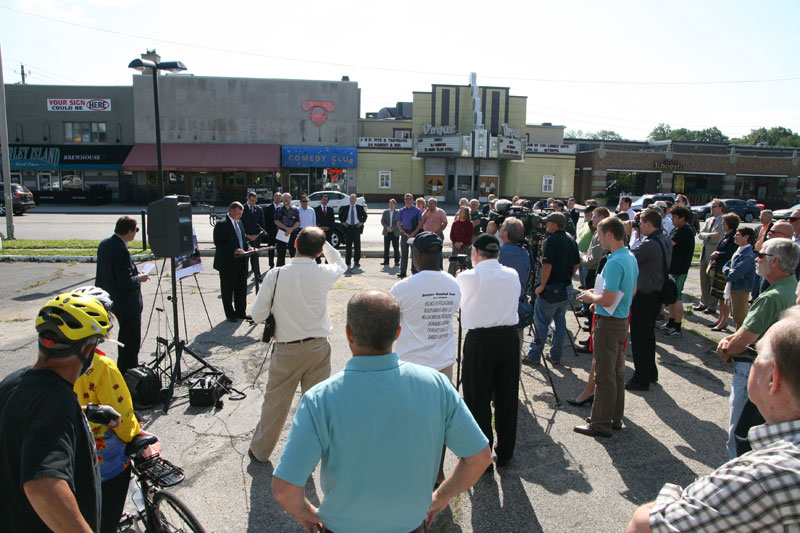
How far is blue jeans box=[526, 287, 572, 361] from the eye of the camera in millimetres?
6766

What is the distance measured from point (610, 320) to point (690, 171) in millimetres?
48899

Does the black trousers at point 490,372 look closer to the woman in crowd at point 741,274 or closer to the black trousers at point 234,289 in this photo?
the woman in crowd at point 741,274

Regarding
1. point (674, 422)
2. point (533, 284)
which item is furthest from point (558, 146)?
point (674, 422)

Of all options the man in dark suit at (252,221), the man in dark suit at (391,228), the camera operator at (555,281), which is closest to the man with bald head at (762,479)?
the camera operator at (555,281)

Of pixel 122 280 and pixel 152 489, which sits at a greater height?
pixel 122 280

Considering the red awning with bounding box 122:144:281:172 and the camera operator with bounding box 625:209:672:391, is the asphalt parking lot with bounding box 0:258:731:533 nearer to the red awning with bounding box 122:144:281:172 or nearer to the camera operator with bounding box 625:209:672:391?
the camera operator with bounding box 625:209:672:391

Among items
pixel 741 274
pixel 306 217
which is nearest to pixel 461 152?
pixel 306 217

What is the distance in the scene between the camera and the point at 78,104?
125 ft

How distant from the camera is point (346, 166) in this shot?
40125 mm

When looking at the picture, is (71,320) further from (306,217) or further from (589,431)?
(306,217)

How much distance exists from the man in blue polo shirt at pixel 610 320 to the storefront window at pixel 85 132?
1668 inches

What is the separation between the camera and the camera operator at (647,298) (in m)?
6.04

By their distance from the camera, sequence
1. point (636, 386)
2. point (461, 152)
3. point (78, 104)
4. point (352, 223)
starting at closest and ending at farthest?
point (636, 386) → point (352, 223) → point (78, 104) → point (461, 152)

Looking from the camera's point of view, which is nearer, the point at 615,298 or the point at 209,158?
the point at 615,298
